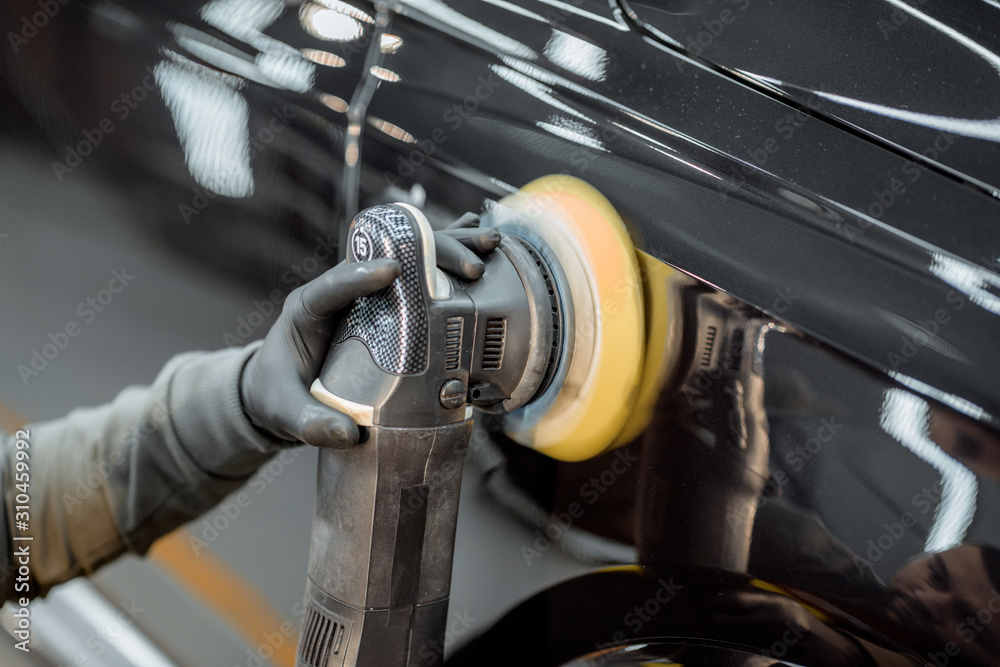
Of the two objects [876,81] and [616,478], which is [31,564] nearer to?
[616,478]

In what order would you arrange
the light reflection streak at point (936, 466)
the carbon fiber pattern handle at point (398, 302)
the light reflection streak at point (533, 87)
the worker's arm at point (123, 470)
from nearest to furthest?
the light reflection streak at point (936, 466) < the carbon fiber pattern handle at point (398, 302) < the light reflection streak at point (533, 87) < the worker's arm at point (123, 470)

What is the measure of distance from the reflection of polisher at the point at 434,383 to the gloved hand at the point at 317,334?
0.07 ft

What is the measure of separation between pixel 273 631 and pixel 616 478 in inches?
29.8

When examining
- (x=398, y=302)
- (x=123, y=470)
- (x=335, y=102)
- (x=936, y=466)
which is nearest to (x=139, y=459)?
(x=123, y=470)

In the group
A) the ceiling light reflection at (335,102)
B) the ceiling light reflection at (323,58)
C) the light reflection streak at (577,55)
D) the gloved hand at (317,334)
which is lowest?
the gloved hand at (317,334)

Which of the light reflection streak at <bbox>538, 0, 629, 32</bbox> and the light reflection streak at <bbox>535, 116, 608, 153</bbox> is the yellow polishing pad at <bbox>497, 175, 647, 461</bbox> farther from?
the light reflection streak at <bbox>538, 0, 629, 32</bbox>

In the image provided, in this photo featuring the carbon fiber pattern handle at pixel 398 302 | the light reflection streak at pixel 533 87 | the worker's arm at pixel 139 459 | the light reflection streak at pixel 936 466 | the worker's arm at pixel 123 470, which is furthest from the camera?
the worker's arm at pixel 123 470

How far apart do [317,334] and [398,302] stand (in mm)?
151

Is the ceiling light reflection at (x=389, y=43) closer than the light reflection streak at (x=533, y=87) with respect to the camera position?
No

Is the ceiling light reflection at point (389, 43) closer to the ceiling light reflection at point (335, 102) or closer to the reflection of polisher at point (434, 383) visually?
the ceiling light reflection at point (335, 102)

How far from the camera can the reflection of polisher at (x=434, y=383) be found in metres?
0.86

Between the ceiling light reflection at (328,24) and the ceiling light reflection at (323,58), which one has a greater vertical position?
the ceiling light reflection at (328,24)

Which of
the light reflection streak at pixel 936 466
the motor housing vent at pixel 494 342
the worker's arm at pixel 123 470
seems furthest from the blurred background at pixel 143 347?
the light reflection streak at pixel 936 466

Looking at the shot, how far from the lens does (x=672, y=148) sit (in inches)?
35.2
